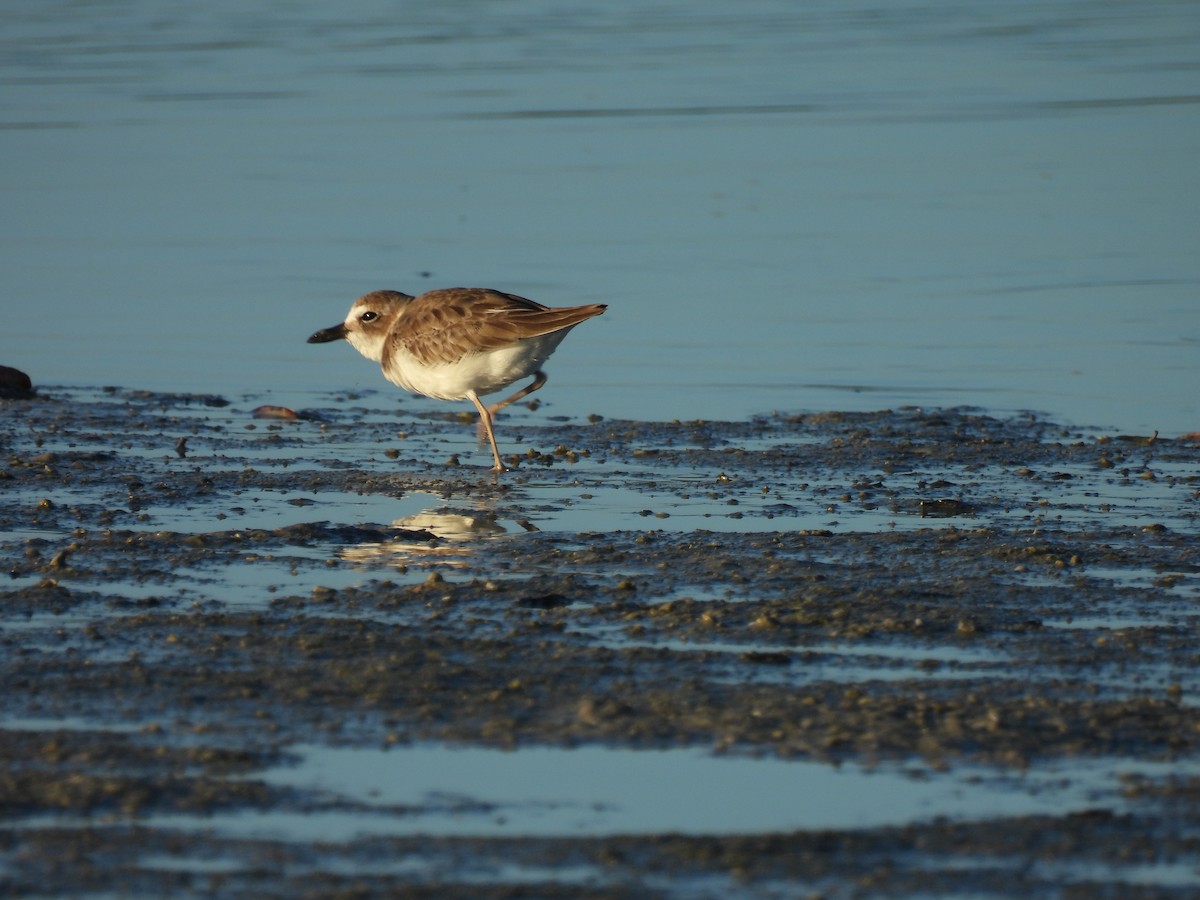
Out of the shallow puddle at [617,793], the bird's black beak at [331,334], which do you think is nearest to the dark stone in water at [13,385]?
the bird's black beak at [331,334]

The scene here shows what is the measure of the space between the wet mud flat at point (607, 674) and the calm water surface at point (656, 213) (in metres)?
2.36

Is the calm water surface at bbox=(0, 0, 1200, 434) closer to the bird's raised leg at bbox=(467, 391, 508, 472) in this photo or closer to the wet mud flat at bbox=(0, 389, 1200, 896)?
the bird's raised leg at bbox=(467, 391, 508, 472)

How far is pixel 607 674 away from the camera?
19.4 feet

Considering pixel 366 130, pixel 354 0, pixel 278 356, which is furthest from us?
pixel 354 0

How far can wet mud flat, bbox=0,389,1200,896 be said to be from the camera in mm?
4586

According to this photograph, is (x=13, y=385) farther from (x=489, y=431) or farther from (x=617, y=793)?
(x=617, y=793)

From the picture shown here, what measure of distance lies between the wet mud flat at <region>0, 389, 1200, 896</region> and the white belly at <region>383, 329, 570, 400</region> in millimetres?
716

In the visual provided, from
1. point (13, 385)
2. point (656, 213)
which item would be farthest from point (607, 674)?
point (656, 213)

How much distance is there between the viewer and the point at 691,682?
586 centimetres

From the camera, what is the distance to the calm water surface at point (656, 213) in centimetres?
1233

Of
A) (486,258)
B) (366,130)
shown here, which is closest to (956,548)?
(486,258)

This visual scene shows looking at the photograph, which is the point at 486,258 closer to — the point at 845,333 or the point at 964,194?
the point at 845,333

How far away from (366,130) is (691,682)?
17303mm

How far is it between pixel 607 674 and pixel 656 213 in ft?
39.2
